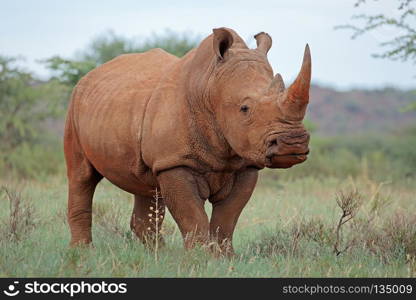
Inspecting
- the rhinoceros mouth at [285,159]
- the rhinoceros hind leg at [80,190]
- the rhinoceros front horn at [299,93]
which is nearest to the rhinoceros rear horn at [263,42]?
the rhinoceros front horn at [299,93]

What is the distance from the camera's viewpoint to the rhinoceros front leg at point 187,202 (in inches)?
261

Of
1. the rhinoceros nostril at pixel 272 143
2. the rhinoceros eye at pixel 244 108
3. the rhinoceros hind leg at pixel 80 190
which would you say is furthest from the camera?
the rhinoceros hind leg at pixel 80 190

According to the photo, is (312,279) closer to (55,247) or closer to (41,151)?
(55,247)

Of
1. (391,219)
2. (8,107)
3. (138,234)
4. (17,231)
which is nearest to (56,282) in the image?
(17,231)

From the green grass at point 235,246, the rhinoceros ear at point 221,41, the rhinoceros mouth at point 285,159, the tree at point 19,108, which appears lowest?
the green grass at point 235,246

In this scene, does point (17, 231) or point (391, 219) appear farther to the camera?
point (391, 219)

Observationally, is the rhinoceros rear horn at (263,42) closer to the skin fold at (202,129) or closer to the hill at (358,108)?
the skin fold at (202,129)

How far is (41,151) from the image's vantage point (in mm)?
17000

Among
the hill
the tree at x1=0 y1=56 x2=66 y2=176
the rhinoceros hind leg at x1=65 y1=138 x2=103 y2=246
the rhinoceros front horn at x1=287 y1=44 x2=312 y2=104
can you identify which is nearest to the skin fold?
the rhinoceros front horn at x1=287 y1=44 x2=312 y2=104

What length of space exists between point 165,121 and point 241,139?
29.7 inches

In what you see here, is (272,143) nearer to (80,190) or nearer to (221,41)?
(221,41)

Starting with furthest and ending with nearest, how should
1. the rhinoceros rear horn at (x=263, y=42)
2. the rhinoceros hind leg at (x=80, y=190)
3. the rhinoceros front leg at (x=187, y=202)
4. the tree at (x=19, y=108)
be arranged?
1. the tree at (x=19, y=108)
2. the rhinoceros hind leg at (x=80, y=190)
3. the rhinoceros rear horn at (x=263, y=42)
4. the rhinoceros front leg at (x=187, y=202)

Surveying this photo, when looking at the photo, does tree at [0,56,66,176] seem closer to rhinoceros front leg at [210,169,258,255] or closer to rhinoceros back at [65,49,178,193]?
rhinoceros back at [65,49,178,193]

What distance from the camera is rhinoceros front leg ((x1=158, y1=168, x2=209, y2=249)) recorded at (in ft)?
21.7
